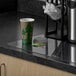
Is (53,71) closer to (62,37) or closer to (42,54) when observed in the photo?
(42,54)

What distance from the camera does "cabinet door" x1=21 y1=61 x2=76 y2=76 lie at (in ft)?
4.86

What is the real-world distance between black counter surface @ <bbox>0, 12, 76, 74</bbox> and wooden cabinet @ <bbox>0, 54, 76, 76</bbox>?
0.03 metres

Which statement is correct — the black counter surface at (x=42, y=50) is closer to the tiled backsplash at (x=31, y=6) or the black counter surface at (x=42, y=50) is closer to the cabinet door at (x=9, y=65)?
the cabinet door at (x=9, y=65)

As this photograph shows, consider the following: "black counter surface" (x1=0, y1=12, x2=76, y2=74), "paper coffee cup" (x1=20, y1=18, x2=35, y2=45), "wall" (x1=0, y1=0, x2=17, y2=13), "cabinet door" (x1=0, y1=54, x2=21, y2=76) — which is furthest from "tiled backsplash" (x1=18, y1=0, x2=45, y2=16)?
"cabinet door" (x1=0, y1=54, x2=21, y2=76)

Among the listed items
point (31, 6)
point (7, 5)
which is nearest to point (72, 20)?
point (31, 6)

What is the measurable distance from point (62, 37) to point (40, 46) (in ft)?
0.52

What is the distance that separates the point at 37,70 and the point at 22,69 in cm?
11

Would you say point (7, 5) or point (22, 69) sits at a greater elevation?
point (7, 5)

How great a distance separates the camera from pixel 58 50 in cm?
163

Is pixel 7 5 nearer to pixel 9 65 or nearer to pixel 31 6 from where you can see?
pixel 31 6

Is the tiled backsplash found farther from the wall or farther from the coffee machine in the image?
the coffee machine

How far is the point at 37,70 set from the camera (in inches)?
61.7

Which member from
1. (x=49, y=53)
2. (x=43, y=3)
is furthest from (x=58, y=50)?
(x=43, y=3)

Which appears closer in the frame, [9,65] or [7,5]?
[9,65]
